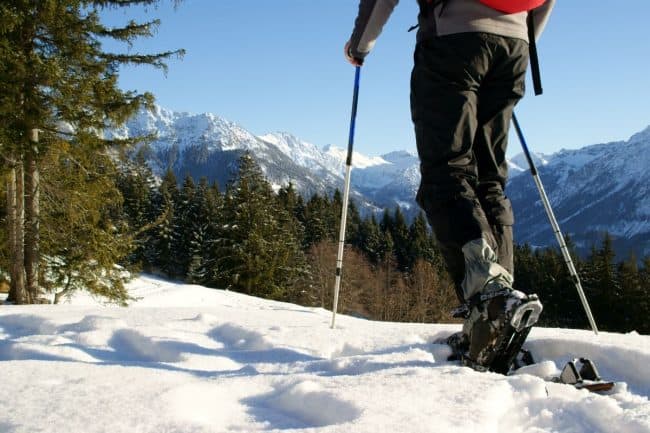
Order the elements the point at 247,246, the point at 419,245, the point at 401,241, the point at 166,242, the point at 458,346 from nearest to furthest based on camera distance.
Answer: the point at 458,346 → the point at 247,246 → the point at 166,242 → the point at 419,245 → the point at 401,241

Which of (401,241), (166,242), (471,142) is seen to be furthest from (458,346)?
(401,241)

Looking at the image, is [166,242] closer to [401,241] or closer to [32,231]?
[401,241]

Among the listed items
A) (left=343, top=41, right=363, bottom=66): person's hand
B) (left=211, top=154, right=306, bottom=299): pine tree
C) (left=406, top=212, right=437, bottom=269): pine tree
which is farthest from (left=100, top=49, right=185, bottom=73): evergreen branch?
(left=406, top=212, right=437, bottom=269): pine tree

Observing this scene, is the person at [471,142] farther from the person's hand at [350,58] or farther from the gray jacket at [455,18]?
the person's hand at [350,58]

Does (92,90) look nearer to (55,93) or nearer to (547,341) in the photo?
(55,93)

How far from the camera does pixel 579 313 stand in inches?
1709

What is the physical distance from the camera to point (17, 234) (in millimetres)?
9508

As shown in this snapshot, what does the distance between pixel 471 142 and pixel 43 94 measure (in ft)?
31.5

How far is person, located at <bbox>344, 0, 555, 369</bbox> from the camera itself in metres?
1.91

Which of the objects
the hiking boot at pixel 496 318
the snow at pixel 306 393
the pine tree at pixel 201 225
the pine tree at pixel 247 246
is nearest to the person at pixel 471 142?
the hiking boot at pixel 496 318

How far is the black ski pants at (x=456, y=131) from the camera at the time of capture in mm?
2084

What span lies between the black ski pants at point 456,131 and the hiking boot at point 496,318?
0.19 meters

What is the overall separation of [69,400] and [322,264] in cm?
3758

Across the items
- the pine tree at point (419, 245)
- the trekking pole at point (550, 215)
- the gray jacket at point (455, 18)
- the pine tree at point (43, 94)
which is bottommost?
the pine tree at point (419, 245)
